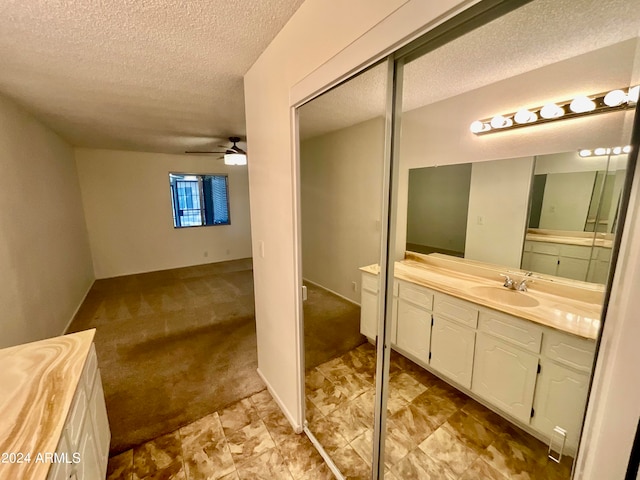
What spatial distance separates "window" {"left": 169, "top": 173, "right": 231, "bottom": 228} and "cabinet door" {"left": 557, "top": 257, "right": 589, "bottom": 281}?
19.6 ft

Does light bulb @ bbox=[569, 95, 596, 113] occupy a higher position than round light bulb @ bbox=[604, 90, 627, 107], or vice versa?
light bulb @ bbox=[569, 95, 596, 113]

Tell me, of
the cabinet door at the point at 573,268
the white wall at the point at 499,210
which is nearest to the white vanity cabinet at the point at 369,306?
the white wall at the point at 499,210

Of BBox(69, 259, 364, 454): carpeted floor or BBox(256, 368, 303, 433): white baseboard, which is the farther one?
BBox(69, 259, 364, 454): carpeted floor

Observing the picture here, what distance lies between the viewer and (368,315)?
94.4 inches

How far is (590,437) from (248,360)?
2486mm

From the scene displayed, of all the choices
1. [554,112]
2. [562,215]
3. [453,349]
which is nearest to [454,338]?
[453,349]

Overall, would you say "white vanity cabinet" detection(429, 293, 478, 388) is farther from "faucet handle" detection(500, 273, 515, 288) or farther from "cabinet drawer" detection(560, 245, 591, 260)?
"cabinet drawer" detection(560, 245, 591, 260)

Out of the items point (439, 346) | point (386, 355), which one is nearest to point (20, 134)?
point (386, 355)

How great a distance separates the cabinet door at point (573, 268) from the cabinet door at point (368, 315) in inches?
47.6

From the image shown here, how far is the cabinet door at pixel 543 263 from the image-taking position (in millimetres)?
1550

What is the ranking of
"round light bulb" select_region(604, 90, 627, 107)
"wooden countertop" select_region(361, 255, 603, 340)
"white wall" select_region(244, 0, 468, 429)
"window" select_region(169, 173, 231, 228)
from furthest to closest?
"window" select_region(169, 173, 231, 228)
"wooden countertop" select_region(361, 255, 603, 340)
"round light bulb" select_region(604, 90, 627, 107)
"white wall" select_region(244, 0, 468, 429)

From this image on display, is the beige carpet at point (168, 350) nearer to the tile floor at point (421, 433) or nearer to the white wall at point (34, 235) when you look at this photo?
the white wall at point (34, 235)

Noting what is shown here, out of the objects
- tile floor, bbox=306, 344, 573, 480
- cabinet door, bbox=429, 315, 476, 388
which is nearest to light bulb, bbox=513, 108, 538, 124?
cabinet door, bbox=429, 315, 476, 388

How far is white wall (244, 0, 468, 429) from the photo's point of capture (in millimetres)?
899
